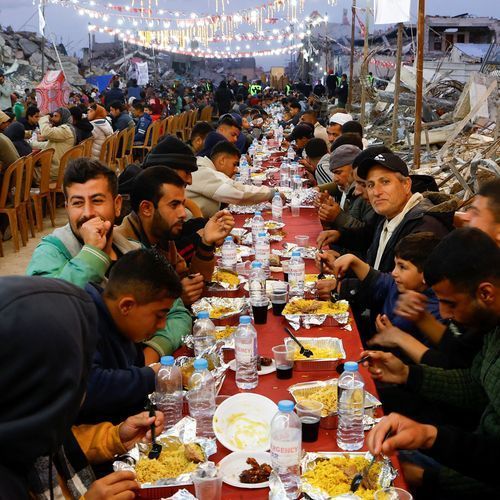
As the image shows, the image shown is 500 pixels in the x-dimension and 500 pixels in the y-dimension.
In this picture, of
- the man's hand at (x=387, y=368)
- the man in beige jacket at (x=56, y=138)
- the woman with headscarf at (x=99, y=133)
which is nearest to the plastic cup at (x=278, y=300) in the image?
the man's hand at (x=387, y=368)

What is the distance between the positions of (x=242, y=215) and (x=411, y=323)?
9.83 ft

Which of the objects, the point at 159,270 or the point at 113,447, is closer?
the point at 113,447

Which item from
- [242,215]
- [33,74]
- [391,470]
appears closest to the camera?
[391,470]

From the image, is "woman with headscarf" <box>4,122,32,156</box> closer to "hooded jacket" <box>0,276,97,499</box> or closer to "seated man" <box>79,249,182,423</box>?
"seated man" <box>79,249,182,423</box>

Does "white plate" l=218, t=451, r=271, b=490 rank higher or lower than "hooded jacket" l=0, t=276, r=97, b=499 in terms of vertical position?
lower

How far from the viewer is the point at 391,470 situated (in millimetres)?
1883

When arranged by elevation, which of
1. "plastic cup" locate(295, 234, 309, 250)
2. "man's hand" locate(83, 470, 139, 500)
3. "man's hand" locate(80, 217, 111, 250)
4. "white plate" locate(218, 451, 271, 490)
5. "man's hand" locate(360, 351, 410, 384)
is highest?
"man's hand" locate(80, 217, 111, 250)

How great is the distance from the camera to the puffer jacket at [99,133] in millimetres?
10234

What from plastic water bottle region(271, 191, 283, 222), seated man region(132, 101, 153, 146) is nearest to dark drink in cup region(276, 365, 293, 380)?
plastic water bottle region(271, 191, 283, 222)

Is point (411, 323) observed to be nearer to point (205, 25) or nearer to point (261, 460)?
point (261, 460)

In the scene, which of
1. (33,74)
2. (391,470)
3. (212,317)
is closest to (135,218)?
(212,317)

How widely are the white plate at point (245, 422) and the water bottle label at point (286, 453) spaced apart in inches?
7.4

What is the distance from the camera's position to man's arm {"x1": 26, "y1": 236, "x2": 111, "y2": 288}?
8.20ft

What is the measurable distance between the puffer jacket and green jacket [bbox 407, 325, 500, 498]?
8.55 metres
